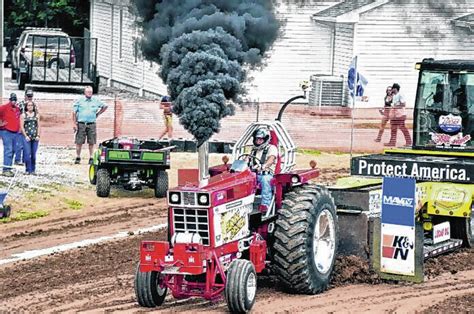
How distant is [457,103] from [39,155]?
34.7 feet

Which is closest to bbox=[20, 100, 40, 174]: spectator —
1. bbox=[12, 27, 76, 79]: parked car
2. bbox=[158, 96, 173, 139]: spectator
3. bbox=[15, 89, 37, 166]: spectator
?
bbox=[15, 89, 37, 166]: spectator

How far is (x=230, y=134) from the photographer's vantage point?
87.7 ft

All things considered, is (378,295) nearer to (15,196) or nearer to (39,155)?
(15,196)

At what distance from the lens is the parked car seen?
129ft

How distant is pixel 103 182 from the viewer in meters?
19.6

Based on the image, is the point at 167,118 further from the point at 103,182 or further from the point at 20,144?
the point at 103,182

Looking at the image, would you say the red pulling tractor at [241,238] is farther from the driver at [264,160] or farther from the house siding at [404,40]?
the house siding at [404,40]

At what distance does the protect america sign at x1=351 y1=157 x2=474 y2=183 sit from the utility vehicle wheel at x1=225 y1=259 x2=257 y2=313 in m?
3.94

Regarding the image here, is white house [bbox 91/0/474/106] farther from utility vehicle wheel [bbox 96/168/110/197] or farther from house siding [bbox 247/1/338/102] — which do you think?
utility vehicle wheel [bbox 96/168/110/197]

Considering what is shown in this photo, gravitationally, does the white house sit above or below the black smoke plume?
above

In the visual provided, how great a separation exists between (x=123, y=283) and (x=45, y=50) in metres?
27.0

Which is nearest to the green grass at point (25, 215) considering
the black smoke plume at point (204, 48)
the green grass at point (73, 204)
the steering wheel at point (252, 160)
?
the green grass at point (73, 204)

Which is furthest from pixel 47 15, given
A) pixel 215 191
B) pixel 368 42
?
pixel 215 191

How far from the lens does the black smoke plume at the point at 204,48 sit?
12.7m
